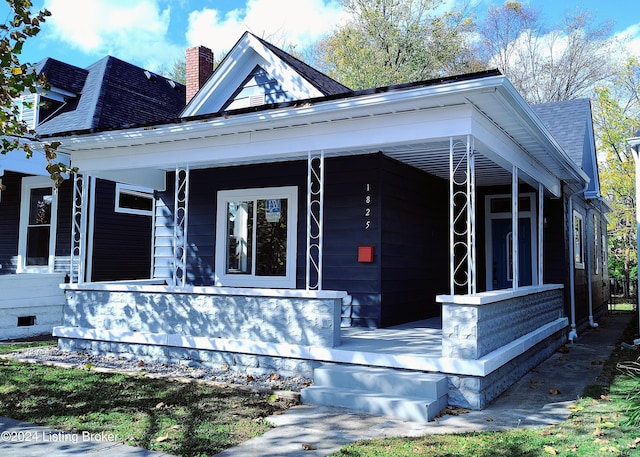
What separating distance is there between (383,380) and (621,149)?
766 inches

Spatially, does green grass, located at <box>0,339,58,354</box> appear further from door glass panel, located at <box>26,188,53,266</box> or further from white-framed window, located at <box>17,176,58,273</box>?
door glass panel, located at <box>26,188,53,266</box>

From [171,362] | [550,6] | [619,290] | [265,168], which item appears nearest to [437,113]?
[265,168]

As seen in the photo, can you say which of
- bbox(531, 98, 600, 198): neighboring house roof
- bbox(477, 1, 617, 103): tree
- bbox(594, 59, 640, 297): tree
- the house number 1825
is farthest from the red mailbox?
bbox(477, 1, 617, 103): tree

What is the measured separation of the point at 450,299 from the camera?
220 inches

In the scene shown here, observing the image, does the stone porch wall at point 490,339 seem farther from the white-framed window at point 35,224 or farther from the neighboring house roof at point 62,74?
the neighboring house roof at point 62,74

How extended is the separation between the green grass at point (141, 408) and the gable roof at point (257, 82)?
20.6ft

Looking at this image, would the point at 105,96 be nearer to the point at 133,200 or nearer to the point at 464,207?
the point at 133,200

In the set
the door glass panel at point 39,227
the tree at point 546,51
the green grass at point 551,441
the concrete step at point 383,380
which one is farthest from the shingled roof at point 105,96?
the tree at point 546,51

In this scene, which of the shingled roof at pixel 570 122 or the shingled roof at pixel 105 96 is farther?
the shingled roof at pixel 105 96

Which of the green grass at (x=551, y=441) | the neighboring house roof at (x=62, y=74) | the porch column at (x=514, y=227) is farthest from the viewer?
the neighboring house roof at (x=62, y=74)

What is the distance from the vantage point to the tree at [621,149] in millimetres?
20109

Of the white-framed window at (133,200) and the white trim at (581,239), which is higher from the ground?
the white-framed window at (133,200)

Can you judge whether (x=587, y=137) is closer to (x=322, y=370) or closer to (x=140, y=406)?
(x=322, y=370)

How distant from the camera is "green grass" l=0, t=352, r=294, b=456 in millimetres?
4469
